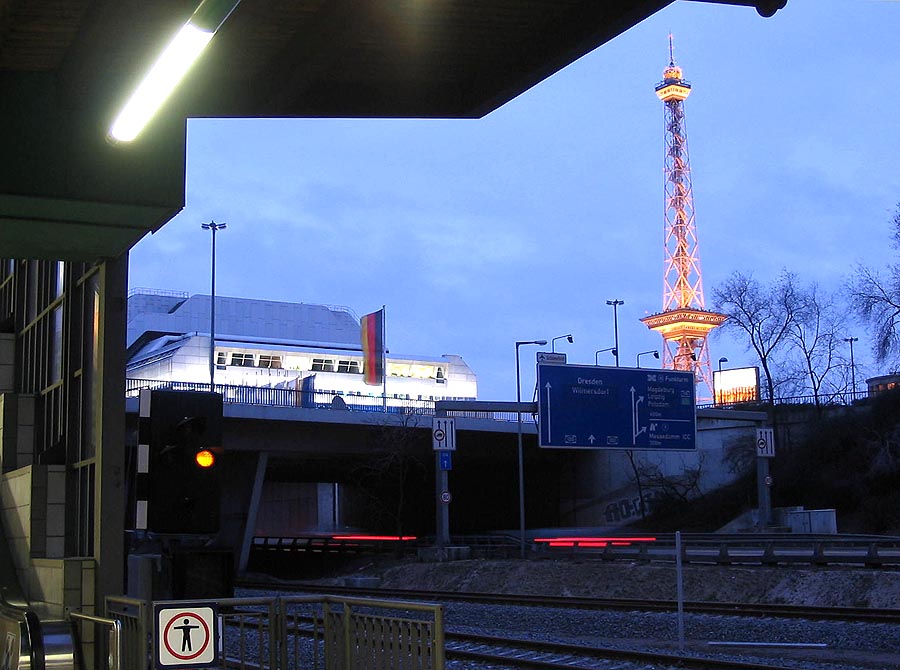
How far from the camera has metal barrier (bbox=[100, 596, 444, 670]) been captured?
8.06 meters

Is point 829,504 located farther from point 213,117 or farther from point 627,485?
point 213,117

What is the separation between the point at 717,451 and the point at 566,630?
3517 centimetres

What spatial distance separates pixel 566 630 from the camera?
72.9 ft

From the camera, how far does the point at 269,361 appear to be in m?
104

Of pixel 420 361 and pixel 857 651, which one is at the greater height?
pixel 420 361

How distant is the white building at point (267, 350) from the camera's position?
9538 centimetres

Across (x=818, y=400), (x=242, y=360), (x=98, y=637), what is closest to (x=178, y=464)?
(x=98, y=637)

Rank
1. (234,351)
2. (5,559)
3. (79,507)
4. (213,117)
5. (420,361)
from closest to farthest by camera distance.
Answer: (213,117), (79,507), (5,559), (234,351), (420,361)

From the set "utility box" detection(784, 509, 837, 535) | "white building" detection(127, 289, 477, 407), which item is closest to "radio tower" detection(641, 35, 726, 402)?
"white building" detection(127, 289, 477, 407)

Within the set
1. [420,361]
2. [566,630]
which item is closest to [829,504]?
[566,630]

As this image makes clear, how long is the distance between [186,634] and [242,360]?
92.8 meters

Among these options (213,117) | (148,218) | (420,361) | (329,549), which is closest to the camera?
(148,218)

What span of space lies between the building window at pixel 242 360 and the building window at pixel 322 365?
25.8 feet

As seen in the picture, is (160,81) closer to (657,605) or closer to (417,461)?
(657,605)
